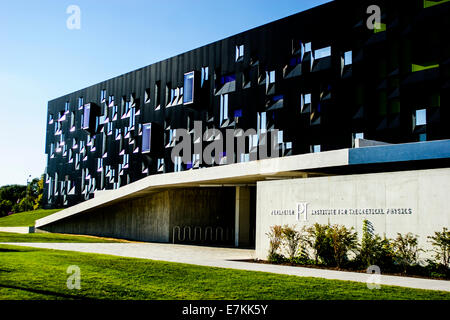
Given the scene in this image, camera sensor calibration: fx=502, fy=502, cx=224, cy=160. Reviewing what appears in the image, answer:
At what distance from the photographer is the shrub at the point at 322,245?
16109 mm

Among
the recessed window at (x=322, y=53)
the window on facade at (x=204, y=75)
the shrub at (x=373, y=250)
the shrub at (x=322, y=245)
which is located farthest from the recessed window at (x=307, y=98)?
the shrub at (x=373, y=250)

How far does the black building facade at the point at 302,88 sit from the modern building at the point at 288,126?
7 cm

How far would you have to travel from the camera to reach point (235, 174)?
24375 millimetres

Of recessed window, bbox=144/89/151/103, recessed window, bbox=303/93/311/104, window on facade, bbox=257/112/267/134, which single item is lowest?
window on facade, bbox=257/112/267/134

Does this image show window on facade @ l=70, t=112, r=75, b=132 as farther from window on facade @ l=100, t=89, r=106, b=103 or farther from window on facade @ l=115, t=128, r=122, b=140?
window on facade @ l=115, t=128, r=122, b=140

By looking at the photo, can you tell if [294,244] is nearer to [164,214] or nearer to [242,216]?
[242,216]

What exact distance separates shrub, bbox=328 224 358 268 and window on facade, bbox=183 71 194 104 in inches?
911

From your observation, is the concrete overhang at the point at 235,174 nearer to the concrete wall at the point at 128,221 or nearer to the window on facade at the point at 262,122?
the concrete wall at the point at 128,221

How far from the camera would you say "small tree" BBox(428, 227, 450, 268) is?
42.9 ft

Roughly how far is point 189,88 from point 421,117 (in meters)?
17.9

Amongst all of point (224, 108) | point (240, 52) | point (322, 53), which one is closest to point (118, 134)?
point (224, 108)

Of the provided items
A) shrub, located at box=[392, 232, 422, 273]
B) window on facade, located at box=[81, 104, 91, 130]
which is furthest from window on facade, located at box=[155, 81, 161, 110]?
shrub, located at box=[392, 232, 422, 273]
